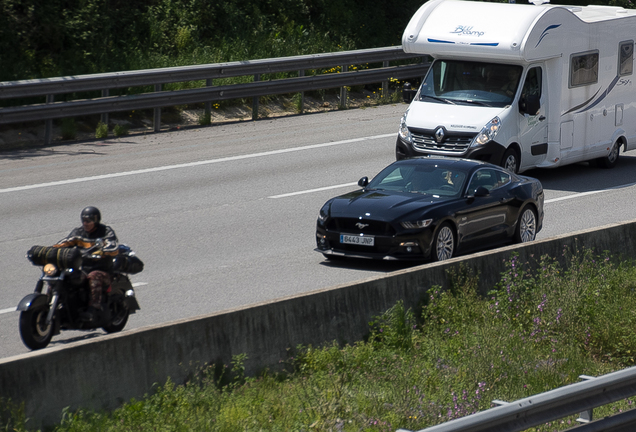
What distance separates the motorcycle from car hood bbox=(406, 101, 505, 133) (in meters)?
9.28

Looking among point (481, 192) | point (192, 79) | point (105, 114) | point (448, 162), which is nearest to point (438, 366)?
point (481, 192)

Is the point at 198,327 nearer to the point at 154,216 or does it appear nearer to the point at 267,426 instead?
the point at 267,426

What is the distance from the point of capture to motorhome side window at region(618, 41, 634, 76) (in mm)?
20688

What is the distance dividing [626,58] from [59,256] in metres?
15.2

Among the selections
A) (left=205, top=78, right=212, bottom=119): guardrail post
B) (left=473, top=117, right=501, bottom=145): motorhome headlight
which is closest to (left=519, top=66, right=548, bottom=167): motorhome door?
(left=473, top=117, right=501, bottom=145): motorhome headlight

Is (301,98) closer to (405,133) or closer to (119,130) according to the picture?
(119,130)

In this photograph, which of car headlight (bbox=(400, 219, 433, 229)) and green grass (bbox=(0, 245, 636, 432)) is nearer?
green grass (bbox=(0, 245, 636, 432))

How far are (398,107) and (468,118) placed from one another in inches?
333

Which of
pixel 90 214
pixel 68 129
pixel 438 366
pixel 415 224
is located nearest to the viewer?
pixel 438 366

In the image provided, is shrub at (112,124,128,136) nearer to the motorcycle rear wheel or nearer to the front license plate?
the front license plate

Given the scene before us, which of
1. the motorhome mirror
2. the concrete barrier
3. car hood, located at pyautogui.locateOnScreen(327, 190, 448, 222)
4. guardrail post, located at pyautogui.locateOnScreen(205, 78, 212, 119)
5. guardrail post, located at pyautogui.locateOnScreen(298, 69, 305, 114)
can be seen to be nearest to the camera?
the concrete barrier

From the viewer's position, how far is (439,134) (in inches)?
699

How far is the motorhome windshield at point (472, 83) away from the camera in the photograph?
60.3 feet

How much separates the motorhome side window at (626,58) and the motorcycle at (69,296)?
14162 mm
